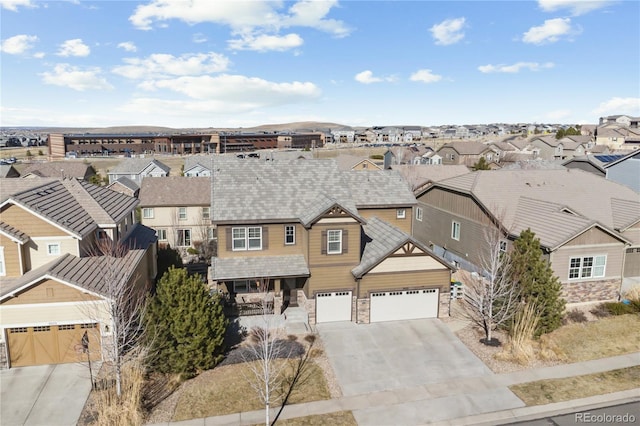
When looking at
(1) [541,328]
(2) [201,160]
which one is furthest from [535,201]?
(2) [201,160]

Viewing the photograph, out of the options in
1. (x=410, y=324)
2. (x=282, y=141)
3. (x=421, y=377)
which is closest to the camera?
(x=421, y=377)

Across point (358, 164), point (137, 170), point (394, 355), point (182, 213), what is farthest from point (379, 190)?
point (137, 170)

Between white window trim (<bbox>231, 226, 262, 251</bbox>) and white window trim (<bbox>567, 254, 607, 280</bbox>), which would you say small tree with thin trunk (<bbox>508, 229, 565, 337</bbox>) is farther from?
white window trim (<bbox>231, 226, 262, 251</bbox>)

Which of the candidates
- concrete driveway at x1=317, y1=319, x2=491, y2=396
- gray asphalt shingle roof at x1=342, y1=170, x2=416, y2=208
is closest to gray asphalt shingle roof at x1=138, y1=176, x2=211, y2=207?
gray asphalt shingle roof at x1=342, y1=170, x2=416, y2=208

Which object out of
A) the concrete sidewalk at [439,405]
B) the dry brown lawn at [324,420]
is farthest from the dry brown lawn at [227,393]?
the dry brown lawn at [324,420]

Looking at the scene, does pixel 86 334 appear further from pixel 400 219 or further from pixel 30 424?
pixel 400 219

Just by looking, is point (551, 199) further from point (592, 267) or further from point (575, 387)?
point (575, 387)
